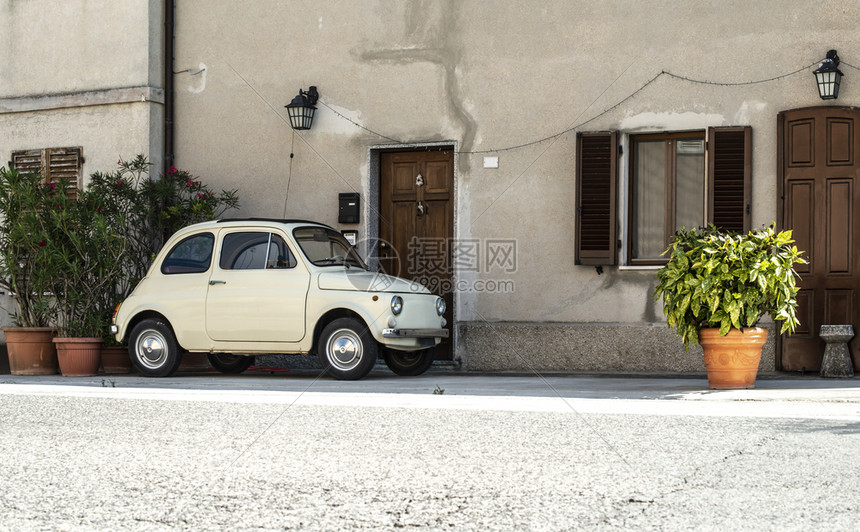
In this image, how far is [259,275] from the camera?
1085 centimetres

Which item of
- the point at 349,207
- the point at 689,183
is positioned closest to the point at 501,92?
the point at 349,207

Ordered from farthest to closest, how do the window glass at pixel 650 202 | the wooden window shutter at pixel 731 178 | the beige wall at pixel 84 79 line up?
the beige wall at pixel 84 79, the window glass at pixel 650 202, the wooden window shutter at pixel 731 178

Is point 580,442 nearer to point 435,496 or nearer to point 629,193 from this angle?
point 435,496

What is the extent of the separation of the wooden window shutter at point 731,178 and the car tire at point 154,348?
6.27 metres

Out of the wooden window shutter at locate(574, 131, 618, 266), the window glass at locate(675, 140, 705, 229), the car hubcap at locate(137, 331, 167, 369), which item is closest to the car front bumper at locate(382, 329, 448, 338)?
the wooden window shutter at locate(574, 131, 618, 266)

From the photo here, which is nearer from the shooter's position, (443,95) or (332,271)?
(332,271)

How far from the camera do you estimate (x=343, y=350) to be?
34.4ft

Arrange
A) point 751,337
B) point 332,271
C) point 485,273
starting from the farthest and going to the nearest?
1. point 485,273
2. point 332,271
3. point 751,337

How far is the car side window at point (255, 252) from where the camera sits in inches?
428

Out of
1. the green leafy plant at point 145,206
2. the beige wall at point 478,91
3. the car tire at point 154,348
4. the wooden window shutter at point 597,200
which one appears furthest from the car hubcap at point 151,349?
the wooden window shutter at point 597,200

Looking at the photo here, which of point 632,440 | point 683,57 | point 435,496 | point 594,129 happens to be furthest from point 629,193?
point 435,496

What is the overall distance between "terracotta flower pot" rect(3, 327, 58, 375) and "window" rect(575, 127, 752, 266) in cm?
655

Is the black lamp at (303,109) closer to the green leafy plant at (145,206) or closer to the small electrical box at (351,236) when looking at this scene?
the green leafy plant at (145,206)

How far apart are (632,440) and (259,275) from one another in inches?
230
